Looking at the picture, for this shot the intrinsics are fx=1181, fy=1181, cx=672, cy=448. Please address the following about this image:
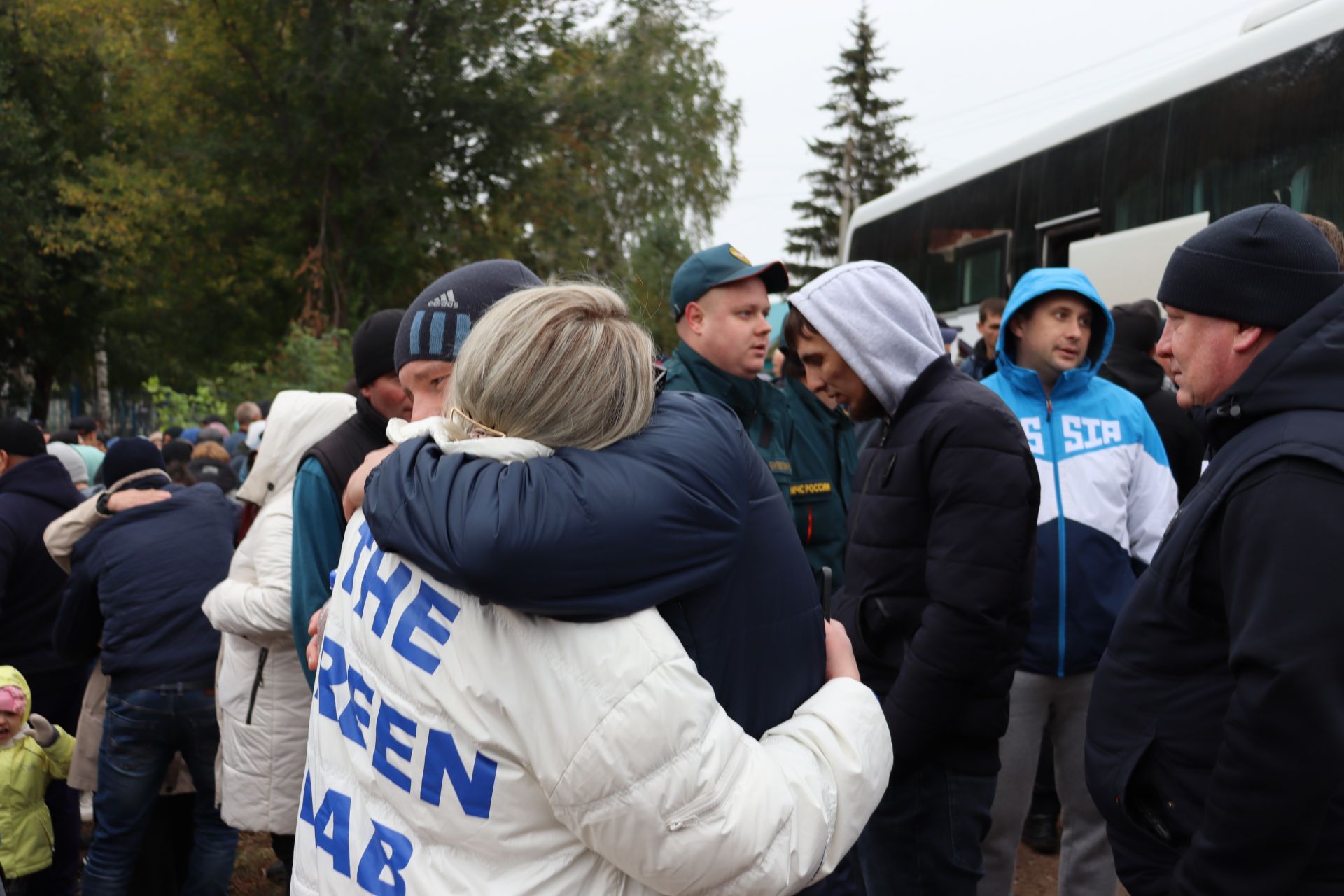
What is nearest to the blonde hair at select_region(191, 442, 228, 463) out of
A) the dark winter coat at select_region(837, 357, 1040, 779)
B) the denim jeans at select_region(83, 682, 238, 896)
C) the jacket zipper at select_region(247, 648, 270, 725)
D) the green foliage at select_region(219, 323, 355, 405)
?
the denim jeans at select_region(83, 682, 238, 896)

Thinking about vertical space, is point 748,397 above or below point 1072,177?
below

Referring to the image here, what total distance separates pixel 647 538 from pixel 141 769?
3.32 meters

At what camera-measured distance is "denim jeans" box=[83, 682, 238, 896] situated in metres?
4.00

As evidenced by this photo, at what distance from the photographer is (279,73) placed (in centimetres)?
2277

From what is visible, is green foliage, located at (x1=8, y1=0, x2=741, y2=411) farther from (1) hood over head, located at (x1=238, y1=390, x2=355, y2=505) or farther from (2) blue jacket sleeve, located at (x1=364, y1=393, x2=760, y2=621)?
(2) blue jacket sleeve, located at (x1=364, y1=393, x2=760, y2=621)

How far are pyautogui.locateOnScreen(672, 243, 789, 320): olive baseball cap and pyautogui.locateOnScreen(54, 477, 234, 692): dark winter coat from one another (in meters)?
1.94

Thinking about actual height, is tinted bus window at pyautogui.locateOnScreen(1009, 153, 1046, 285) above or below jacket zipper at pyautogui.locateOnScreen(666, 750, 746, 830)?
above

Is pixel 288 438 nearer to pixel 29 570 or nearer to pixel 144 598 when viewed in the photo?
pixel 144 598

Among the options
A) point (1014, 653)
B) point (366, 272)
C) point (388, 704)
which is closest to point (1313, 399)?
point (1014, 653)

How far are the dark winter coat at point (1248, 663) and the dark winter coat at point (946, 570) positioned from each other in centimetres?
55

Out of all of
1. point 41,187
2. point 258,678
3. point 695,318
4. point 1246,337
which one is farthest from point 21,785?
point 41,187

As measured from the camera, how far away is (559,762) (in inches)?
56.4

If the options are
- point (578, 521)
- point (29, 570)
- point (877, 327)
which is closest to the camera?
point (578, 521)

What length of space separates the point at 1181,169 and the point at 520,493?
775 cm
